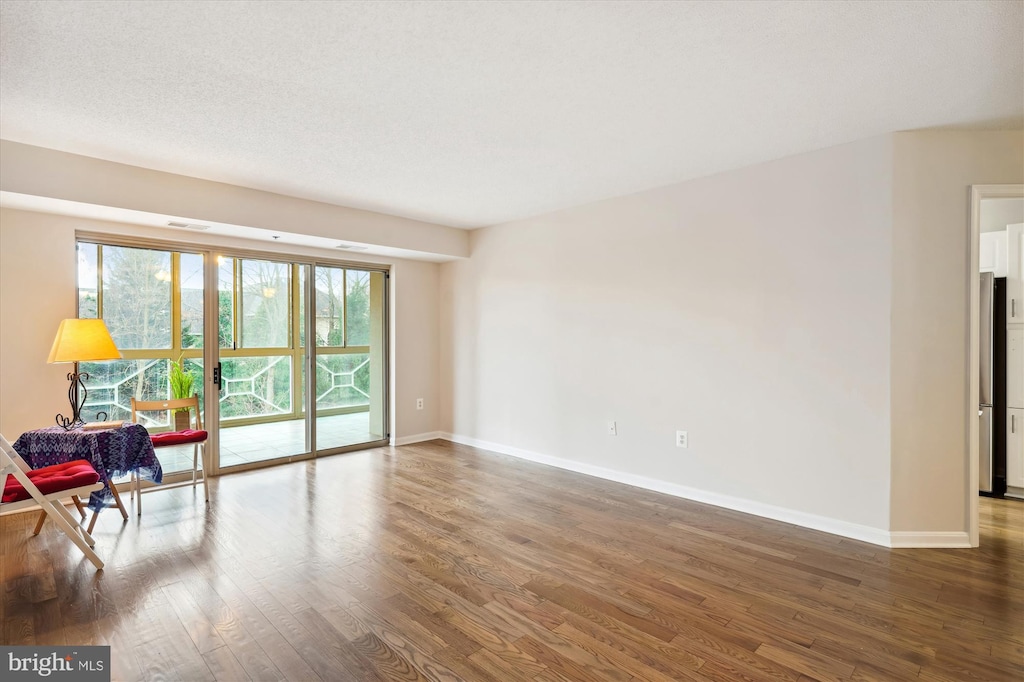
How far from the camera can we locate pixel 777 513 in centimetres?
359

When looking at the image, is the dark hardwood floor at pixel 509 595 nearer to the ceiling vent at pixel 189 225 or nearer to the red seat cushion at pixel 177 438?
the red seat cushion at pixel 177 438

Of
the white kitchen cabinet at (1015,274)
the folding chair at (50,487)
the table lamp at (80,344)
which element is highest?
the white kitchen cabinet at (1015,274)

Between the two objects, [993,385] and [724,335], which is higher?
[724,335]

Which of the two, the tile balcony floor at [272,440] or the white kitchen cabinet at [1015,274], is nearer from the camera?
the white kitchen cabinet at [1015,274]

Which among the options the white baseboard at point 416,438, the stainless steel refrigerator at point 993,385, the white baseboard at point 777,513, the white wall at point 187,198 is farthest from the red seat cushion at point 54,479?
the stainless steel refrigerator at point 993,385

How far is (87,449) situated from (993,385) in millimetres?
6877

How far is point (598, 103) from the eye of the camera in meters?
2.75

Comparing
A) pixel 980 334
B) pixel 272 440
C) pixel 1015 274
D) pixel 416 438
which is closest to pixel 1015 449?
pixel 980 334

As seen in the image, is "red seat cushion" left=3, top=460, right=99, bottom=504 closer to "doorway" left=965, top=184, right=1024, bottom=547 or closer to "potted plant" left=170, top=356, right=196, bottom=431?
"potted plant" left=170, top=356, right=196, bottom=431

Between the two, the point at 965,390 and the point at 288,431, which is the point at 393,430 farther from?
the point at 965,390

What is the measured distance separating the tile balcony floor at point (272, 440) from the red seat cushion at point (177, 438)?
21.4 inches

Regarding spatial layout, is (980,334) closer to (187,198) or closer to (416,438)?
(416,438)

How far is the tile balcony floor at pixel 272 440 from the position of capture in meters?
4.55

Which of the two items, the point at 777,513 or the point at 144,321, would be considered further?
the point at 144,321
